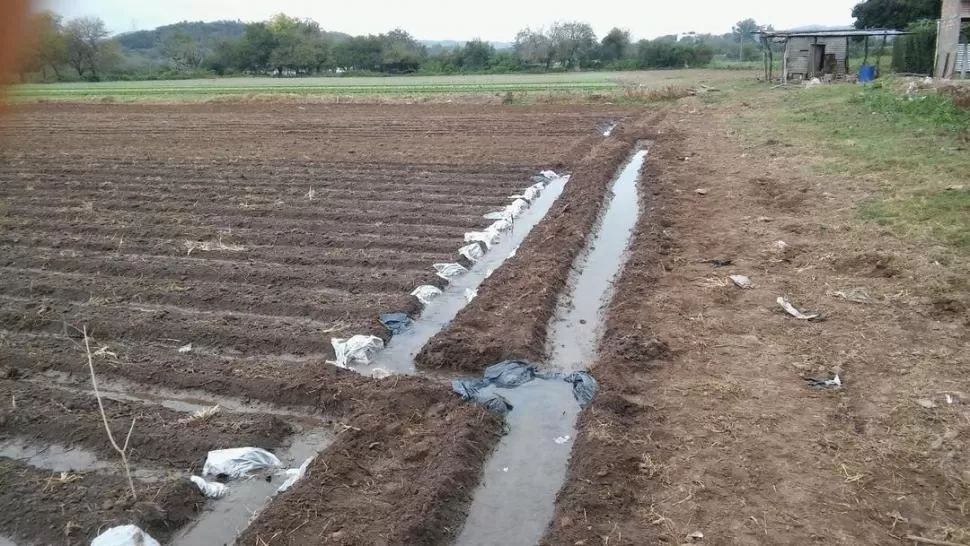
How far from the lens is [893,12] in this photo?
42.2 m

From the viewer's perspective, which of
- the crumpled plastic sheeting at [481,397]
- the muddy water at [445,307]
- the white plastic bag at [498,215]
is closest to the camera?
the crumpled plastic sheeting at [481,397]

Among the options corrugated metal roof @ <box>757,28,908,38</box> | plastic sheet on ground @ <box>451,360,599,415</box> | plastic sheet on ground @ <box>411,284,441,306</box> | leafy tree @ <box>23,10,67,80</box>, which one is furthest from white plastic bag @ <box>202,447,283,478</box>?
corrugated metal roof @ <box>757,28,908,38</box>

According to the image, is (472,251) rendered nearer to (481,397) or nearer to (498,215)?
(498,215)

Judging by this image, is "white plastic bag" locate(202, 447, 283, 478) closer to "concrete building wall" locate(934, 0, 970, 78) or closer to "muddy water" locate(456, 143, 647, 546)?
"muddy water" locate(456, 143, 647, 546)

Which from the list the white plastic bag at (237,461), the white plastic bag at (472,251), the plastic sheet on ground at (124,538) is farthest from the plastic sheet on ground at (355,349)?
the white plastic bag at (472,251)

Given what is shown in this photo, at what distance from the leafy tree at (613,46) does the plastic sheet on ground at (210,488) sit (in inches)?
2564

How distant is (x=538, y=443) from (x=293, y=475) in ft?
6.08

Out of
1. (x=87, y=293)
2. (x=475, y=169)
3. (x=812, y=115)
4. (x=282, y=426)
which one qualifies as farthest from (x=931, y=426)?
(x=812, y=115)

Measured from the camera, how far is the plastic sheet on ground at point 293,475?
4675 mm

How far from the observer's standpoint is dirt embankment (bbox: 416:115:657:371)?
21.4 feet

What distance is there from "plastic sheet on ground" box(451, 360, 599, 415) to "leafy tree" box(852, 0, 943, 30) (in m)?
43.0

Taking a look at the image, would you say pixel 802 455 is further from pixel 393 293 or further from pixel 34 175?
pixel 34 175

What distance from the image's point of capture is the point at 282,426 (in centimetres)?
539

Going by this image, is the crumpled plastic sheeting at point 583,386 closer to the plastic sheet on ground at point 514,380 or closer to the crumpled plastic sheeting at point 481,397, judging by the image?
the plastic sheet on ground at point 514,380
